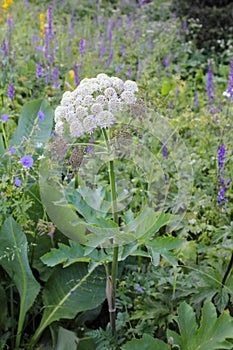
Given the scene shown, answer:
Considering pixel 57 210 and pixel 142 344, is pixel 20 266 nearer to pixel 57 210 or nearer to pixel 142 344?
pixel 57 210

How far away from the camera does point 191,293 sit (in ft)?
6.23

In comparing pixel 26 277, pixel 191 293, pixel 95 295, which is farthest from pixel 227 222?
pixel 26 277

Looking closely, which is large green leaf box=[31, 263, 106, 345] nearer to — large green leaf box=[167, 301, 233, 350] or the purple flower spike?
large green leaf box=[167, 301, 233, 350]

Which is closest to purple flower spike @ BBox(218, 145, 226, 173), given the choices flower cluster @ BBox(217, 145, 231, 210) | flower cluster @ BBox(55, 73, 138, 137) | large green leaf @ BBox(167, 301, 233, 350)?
flower cluster @ BBox(217, 145, 231, 210)

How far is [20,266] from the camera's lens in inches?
77.9

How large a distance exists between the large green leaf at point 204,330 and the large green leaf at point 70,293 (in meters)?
0.43

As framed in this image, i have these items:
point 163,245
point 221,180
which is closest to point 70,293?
point 163,245

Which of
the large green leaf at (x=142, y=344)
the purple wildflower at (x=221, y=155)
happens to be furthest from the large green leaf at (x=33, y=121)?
the large green leaf at (x=142, y=344)

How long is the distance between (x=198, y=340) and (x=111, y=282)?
1.11ft

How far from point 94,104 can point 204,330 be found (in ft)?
2.62

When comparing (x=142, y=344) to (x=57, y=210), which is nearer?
(x=142, y=344)

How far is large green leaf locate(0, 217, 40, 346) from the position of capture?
6.39ft

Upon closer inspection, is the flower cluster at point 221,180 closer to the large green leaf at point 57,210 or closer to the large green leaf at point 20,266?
the large green leaf at point 57,210

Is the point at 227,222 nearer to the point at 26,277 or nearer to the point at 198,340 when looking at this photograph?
the point at 198,340
